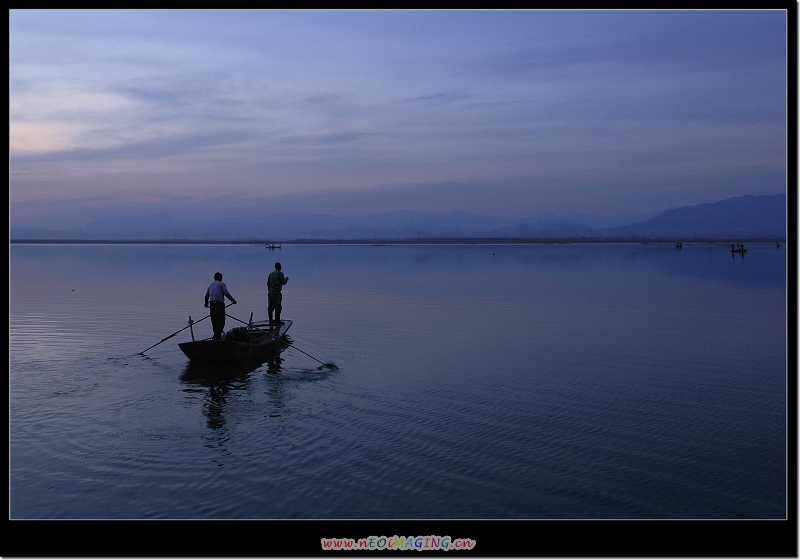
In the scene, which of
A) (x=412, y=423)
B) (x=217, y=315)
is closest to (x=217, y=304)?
(x=217, y=315)

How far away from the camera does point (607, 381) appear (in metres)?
17.3

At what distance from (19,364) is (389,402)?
11539mm

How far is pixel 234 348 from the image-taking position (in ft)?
61.7

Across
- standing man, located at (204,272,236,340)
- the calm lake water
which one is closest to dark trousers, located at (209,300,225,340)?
standing man, located at (204,272,236,340)

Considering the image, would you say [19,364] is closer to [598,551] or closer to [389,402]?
[389,402]

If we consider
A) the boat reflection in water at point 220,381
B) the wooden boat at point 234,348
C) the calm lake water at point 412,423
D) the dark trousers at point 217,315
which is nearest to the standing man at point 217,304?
the dark trousers at point 217,315

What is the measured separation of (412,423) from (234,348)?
24.5ft

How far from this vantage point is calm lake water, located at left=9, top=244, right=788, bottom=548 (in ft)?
31.6

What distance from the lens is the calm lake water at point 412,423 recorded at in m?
9.62

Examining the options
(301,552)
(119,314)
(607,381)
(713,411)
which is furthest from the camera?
(119,314)

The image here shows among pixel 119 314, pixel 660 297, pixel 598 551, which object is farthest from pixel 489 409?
pixel 660 297

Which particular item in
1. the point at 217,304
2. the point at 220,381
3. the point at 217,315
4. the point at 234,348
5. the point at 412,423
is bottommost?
the point at 412,423

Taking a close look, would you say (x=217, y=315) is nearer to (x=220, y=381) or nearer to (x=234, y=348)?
(x=234, y=348)

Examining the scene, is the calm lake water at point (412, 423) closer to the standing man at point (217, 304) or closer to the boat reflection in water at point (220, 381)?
the boat reflection in water at point (220, 381)
